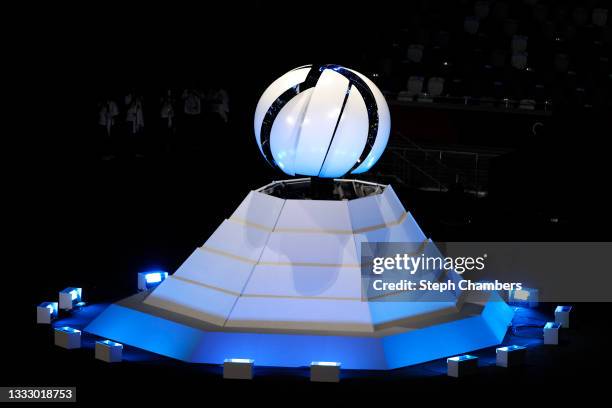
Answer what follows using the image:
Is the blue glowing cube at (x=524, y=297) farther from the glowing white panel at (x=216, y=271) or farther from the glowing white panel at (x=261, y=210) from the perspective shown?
the glowing white panel at (x=216, y=271)

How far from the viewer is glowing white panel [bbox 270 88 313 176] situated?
830 centimetres

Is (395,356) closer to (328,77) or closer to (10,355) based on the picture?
(328,77)

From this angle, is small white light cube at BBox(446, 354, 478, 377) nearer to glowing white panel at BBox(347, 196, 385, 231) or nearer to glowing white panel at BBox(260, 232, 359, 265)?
glowing white panel at BBox(260, 232, 359, 265)

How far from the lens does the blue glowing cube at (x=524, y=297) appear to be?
10336 millimetres

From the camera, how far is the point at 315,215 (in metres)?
8.52

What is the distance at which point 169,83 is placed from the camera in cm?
1736

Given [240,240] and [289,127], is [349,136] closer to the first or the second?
[289,127]

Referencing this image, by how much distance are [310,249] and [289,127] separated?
1.09 metres

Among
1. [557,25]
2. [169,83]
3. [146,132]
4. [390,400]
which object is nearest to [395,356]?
[390,400]

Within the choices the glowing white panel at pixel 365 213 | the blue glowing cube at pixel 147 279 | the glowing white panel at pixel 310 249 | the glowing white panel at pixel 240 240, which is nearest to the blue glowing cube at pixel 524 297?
the glowing white panel at pixel 365 213

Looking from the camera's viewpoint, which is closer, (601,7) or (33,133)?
(33,133)

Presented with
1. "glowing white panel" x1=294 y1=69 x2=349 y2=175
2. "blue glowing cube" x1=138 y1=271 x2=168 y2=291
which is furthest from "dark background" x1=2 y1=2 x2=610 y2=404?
"glowing white panel" x1=294 y1=69 x2=349 y2=175

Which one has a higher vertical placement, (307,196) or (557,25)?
(557,25)

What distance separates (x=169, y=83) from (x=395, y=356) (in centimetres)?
1062
